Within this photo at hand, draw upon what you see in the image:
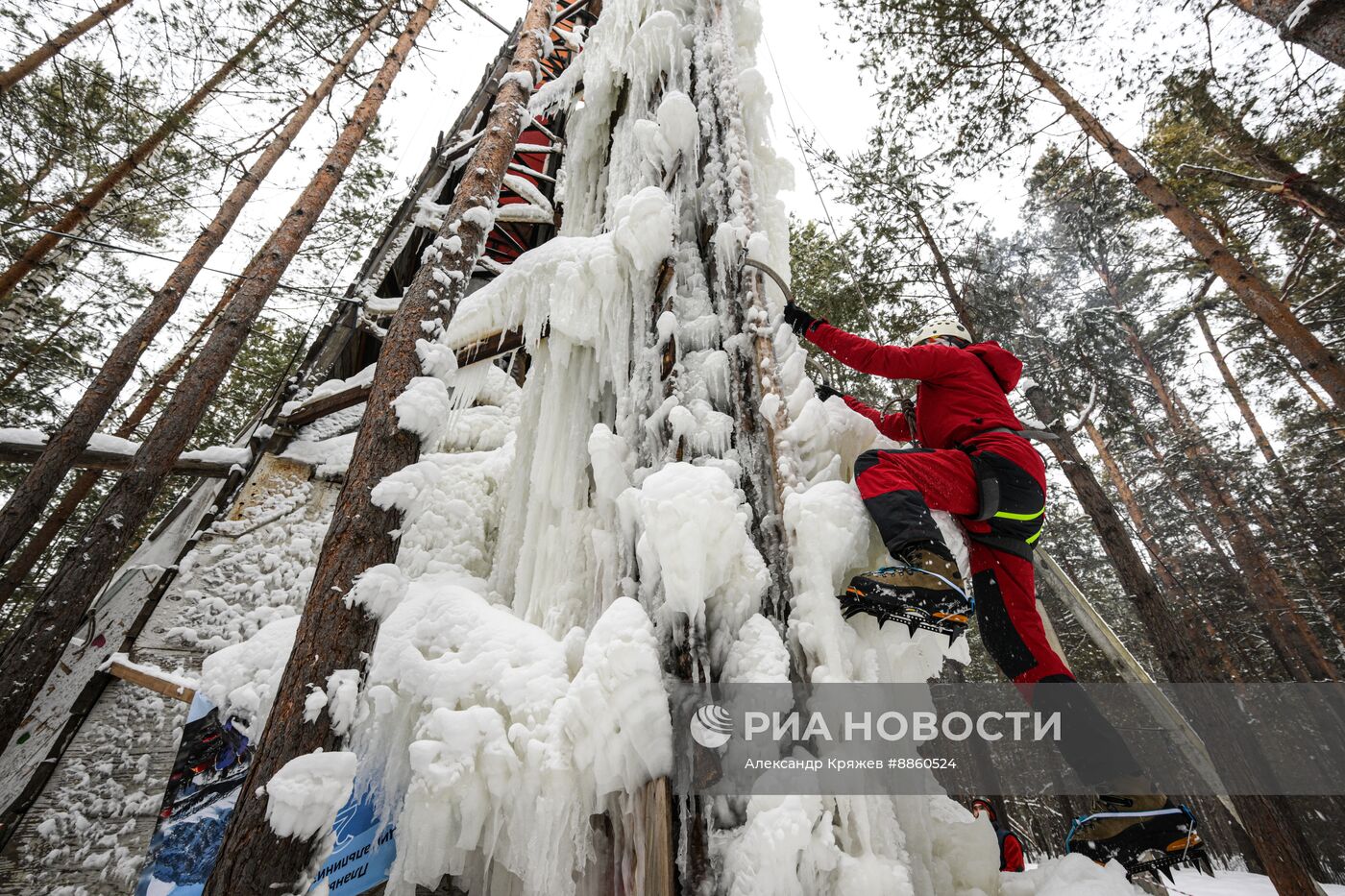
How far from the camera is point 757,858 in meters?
1.62

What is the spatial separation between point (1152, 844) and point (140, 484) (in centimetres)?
657

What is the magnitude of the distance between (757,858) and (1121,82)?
971 centimetres

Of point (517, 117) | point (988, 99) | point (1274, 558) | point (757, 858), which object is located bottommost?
point (757, 858)

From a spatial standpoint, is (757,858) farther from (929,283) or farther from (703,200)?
(929,283)

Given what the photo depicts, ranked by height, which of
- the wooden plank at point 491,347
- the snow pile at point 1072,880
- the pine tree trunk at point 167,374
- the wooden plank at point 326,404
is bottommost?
the snow pile at point 1072,880

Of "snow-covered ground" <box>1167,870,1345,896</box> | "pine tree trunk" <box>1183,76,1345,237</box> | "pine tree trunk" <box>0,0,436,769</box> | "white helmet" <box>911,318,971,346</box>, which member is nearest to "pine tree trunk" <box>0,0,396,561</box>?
"pine tree trunk" <box>0,0,436,769</box>

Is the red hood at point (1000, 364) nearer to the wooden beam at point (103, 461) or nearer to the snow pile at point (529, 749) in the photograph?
the snow pile at point (529, 749)

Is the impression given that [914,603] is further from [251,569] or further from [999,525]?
[251,569]

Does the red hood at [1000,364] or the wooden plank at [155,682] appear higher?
the red hood at [1000,364]

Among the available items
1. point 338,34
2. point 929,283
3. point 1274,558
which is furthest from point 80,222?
point 1274,558

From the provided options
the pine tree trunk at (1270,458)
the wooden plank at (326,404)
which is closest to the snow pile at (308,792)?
the wooden plank at (326,404)

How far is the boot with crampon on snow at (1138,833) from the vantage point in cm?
178

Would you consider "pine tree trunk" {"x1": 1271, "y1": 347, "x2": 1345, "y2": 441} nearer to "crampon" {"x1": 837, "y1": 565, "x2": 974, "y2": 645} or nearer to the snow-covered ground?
the snow-covered ground

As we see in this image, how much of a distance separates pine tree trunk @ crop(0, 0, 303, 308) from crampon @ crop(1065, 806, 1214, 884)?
828 centimetres
